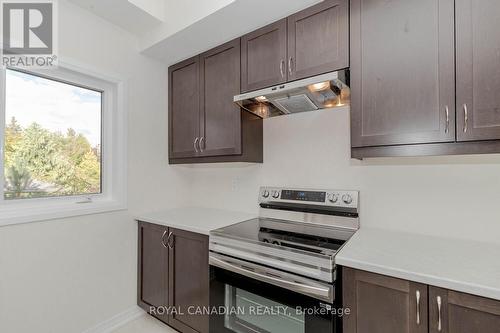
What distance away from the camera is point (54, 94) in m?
1.77

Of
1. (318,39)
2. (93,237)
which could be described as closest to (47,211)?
(93,237)

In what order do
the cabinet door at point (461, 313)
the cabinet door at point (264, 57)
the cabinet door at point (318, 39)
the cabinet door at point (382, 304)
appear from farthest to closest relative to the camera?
the cabinet door at point (264, 57) → the cabinet door at point (318, 39) → the cabinet door at point (382, 304) → the cabinet door at point (461, 313)

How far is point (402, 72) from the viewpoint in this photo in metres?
1.26

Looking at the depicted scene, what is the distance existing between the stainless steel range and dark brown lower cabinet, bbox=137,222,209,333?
13 centimetres

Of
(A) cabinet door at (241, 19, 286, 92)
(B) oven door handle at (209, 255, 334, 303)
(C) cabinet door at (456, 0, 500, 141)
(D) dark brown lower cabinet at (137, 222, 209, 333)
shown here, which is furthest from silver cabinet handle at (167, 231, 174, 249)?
(C) cabinet door at (456, 0, 500, 141)

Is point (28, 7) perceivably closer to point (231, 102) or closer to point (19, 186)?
point (19, 186)

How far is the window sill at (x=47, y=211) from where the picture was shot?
59.1 inches

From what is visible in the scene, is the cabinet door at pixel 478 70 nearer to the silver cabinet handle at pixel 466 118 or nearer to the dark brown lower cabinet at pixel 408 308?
the silver cabinet handle at pixel 466 118

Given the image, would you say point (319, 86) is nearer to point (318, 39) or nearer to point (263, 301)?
point (318, 39)

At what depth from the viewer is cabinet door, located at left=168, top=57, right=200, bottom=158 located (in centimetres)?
217

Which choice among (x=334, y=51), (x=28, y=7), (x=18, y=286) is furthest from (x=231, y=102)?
(x=18, y=286)

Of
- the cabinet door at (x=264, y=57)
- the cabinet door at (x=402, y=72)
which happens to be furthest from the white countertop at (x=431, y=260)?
the cabinet door at (x=264, y=57)

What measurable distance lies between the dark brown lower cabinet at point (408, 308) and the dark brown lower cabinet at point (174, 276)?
37.0 inches

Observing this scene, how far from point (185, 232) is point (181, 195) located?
0.83m
